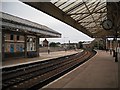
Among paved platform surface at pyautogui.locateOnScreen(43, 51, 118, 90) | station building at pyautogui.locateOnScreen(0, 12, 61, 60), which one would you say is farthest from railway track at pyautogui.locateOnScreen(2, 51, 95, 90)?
station building at pyautogui.locateOnScreen(0, 12, 61, 60)

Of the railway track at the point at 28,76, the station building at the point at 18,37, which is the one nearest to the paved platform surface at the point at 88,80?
the railway track at the point at 28,76

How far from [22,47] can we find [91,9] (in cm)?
1444

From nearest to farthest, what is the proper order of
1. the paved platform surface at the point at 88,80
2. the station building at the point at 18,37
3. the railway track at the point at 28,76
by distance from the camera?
1. the paved platform surface at the point at 88,80
2. the railway track at the point at 28,76
3. the station building at the point at 18,37

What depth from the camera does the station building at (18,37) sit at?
22.4 meters

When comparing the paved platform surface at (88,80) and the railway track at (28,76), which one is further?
the railway track at (28,76)

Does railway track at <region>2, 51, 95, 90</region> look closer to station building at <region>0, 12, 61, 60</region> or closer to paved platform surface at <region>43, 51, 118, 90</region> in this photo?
paved platform surface at <region>43, 51, 118, 90</region>

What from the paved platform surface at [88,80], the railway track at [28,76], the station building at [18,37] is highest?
the station building at [18,37]

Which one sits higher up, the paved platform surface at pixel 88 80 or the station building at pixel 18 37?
the station building at pixel 18 37

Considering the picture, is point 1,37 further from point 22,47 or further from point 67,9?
point 67,9

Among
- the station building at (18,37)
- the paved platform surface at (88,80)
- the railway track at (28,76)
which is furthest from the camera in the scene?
the station building at (18,37)

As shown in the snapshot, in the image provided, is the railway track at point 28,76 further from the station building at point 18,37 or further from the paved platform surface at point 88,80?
the station building at point 18,37

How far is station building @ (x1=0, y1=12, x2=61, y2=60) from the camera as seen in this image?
73.4 ft

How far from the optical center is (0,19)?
19.9 m

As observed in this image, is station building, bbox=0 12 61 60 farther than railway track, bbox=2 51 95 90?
Yes
